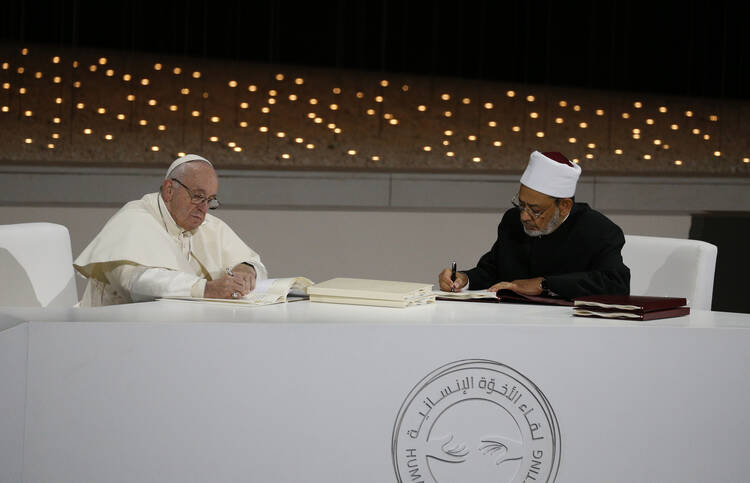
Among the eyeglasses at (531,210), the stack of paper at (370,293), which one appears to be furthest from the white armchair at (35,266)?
the eyeglasses at (531,210)

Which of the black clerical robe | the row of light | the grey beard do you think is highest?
the row of light

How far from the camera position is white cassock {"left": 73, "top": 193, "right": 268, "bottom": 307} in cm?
251

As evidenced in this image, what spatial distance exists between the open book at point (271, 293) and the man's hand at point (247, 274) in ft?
0.07

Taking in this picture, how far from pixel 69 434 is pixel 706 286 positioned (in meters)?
2.12

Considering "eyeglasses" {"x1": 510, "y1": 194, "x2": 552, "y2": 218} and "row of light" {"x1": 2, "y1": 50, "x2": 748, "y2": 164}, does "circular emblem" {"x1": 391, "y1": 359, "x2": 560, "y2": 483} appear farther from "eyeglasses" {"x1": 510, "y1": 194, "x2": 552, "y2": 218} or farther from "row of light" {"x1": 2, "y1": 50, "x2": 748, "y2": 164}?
"row of light" {"x1": 2, "y1": 50, "x2": 748, "y2": 164}

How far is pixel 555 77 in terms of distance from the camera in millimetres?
6262

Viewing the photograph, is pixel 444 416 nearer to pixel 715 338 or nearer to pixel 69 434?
pixel 715 338

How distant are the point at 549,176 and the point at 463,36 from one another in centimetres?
345

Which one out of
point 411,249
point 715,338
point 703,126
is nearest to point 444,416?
point 715,338

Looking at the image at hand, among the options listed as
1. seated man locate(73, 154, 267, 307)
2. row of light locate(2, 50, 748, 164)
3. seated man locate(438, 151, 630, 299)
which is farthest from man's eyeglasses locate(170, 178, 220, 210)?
row of light locate(2, 50, 748, 164)

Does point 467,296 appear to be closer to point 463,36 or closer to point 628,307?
point 628,307

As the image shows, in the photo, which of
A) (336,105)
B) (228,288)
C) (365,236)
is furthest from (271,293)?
(336,105)

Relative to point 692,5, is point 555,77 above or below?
below

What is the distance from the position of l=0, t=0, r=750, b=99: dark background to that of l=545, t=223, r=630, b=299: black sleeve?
3.39m
